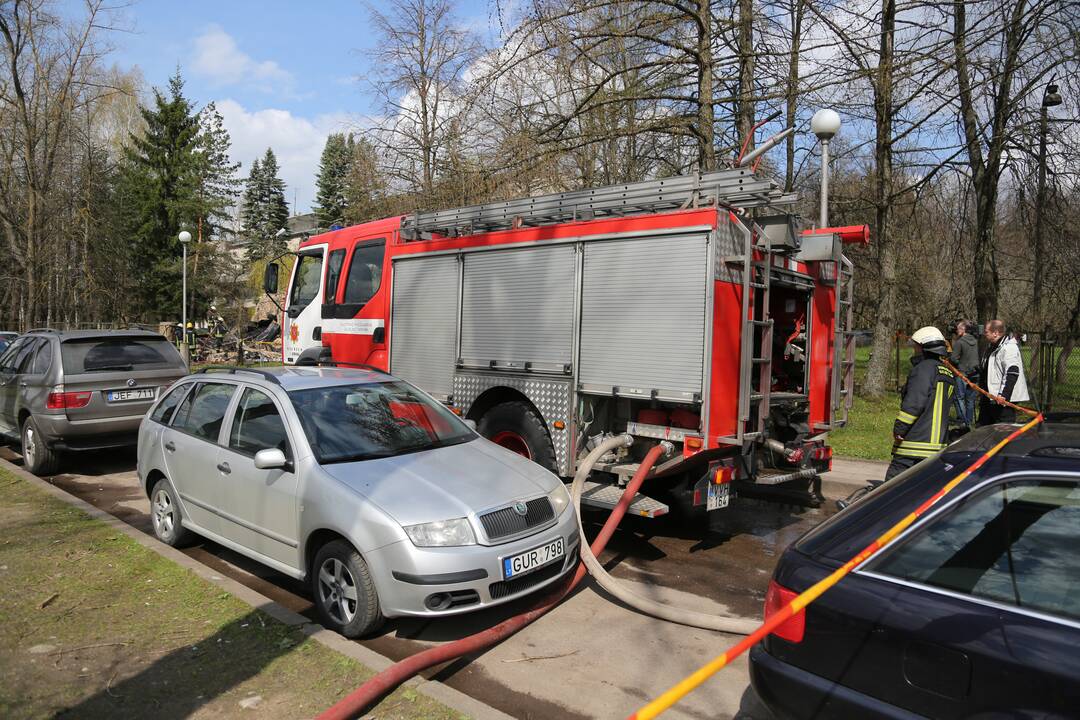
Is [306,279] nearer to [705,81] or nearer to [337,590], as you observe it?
[337,590]

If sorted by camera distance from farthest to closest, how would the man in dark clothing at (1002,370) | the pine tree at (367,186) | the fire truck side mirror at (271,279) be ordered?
the pine tree at (367,186)
the fire truck side mirror at (271,279)
the man in dark clothing at (1002,370)

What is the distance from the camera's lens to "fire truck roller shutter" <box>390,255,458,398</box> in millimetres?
7527

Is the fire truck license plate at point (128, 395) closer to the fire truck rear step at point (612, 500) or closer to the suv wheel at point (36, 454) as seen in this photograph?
the suv wheel at point (36, 454)

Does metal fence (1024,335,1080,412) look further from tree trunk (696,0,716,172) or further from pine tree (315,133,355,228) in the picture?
pine tree (315,133,355,228)

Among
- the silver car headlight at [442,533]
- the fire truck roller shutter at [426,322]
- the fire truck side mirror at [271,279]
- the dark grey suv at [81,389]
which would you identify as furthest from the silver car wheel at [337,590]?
the dark grey suv at [81,389]

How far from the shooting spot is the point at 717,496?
225 inches

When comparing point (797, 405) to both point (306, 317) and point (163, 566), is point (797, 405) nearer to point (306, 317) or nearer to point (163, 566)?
point (163, 566)

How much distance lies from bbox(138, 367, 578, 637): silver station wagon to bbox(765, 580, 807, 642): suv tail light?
5.89 feet

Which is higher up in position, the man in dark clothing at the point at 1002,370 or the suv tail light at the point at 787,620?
the man in dark clothing at the point at 1002,370

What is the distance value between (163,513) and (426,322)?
124 inches

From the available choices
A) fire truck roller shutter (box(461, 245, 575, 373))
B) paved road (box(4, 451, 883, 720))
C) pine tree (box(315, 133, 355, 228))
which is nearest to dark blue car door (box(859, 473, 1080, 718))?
paved road (box(4, 451, 883, 720))

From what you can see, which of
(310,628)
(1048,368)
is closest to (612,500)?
(310,628)

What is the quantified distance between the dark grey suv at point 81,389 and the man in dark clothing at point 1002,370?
33.3 feet

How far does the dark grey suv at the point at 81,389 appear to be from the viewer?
332 inches
